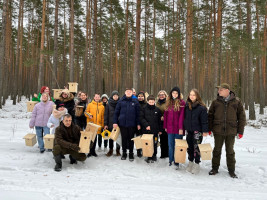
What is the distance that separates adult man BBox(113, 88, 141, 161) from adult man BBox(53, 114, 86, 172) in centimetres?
109

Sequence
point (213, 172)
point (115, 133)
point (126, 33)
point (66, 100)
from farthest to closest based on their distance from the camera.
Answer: point (126, 33) < point (66, 100) < point (115, 133) < point (213, 172)

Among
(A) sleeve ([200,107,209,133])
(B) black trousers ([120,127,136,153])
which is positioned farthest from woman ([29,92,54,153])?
(A) sleeve ([200,107,209,133])

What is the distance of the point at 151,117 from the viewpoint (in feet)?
16.0

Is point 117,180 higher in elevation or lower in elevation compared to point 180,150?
lower

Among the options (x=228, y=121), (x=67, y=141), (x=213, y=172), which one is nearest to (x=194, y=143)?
(x=213, y=172)

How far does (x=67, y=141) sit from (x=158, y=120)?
2399 mm

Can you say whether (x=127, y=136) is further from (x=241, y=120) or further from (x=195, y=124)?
(x=241, y=120)

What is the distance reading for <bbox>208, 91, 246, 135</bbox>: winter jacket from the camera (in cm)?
409

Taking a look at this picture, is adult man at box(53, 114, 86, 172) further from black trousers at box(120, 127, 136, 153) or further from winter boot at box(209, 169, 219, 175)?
winter boot at box(209, 169, 219, 175)

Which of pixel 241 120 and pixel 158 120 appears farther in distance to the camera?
pixel 158 120

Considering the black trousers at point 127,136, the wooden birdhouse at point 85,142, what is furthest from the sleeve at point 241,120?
the wooden birdhouse at point 85,142

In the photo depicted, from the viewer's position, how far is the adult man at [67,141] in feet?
13.8

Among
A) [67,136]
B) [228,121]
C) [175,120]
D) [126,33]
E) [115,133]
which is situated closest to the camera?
[228,121]

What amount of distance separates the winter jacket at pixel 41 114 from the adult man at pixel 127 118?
2019 millimetres
